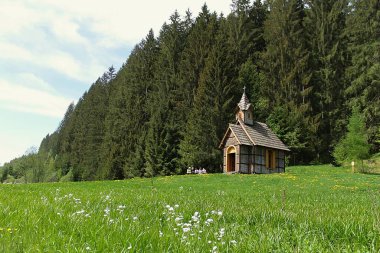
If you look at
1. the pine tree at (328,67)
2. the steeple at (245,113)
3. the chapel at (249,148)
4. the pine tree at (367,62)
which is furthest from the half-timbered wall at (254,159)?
the pine tree at (328,67)

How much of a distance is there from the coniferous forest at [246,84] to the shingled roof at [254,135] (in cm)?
874

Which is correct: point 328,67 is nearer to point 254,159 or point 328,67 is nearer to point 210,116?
point 210,116

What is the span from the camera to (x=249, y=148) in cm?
3981

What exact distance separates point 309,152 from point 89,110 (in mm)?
61624

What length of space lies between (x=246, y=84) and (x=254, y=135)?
22578mm

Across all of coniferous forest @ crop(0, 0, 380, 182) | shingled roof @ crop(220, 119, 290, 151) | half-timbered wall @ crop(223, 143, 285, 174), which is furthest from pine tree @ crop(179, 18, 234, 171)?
shingled roof @ crop(220, 119, 290, 151)

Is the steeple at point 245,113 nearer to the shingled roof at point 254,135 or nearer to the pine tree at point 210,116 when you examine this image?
the shingled roof at point 254,135

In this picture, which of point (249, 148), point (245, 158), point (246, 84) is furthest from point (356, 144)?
point (246, 84)

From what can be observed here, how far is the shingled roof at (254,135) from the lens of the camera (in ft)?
126

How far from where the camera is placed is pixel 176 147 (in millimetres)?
55500

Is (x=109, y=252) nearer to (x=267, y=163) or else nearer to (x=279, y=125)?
(x=267, y=163)

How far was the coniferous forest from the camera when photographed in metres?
50.7

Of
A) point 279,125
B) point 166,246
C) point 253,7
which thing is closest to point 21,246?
point 166,246

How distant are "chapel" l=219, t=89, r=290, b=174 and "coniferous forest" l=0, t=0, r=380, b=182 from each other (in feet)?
26.5
